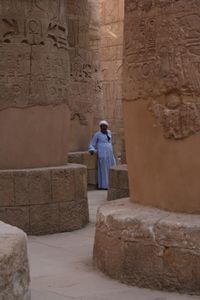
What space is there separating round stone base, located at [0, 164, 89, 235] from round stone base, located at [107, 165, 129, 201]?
1.65m

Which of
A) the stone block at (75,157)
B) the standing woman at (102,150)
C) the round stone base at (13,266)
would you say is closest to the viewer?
the round stone base at (13,266)

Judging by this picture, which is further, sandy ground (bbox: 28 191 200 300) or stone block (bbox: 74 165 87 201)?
stone block (bbox: 74 165 87 201)

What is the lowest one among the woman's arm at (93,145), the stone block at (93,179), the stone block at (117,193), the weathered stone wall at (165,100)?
the stone block at (93,179)

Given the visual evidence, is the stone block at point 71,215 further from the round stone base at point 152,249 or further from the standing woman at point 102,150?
the standing woman at point 102,150

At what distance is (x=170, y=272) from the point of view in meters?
4.19

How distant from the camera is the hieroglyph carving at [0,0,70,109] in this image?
264 inches

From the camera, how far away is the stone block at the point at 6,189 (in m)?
6.62

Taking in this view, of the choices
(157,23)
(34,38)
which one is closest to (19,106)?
(34,38)

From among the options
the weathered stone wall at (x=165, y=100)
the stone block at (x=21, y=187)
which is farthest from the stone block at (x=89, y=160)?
the weathered stone wall at (x=165, y=100)

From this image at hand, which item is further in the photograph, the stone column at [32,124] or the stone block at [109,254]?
the stone column at [32,124]

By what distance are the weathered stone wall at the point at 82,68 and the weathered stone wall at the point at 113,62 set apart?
3970 mm

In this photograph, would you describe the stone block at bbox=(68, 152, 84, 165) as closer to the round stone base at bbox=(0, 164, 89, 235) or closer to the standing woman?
the standing woman

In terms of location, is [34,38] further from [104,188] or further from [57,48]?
[104,188]

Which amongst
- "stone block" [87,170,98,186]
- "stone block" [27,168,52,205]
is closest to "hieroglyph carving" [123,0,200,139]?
"stone block" [27,168,52,205]
